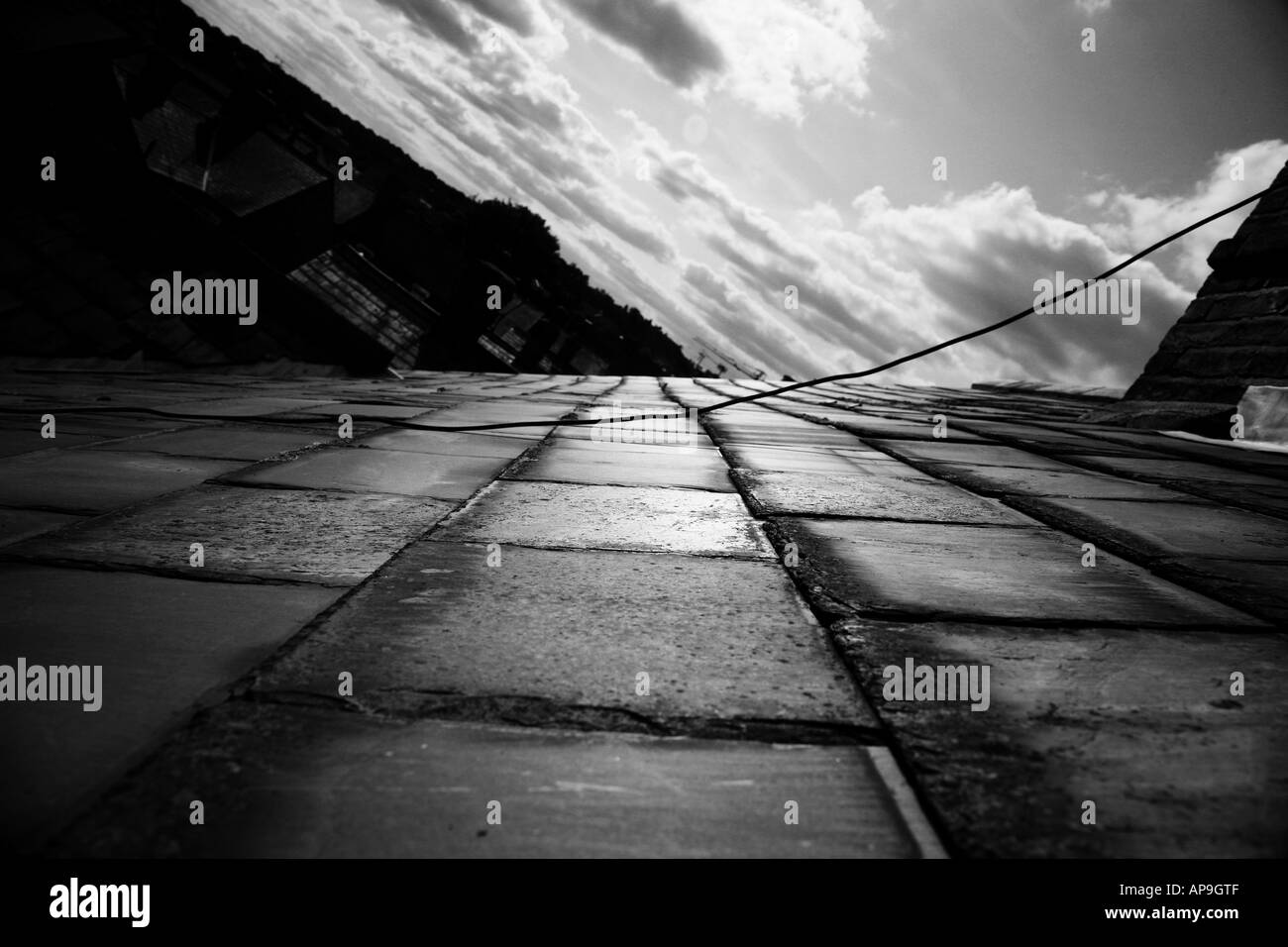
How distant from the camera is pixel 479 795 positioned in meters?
0.63

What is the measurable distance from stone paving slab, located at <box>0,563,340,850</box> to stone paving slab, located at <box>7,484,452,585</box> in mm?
84

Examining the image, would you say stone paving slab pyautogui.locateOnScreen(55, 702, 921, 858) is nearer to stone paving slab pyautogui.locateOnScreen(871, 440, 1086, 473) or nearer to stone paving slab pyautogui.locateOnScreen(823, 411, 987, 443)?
stone paving slab pyautogui.locateOnScreen(871, 440, 1086, 473)

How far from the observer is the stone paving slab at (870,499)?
1.85 metres

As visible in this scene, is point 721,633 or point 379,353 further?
point 379,353

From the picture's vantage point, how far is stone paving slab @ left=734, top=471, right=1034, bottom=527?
6.07ft

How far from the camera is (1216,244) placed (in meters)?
5.26

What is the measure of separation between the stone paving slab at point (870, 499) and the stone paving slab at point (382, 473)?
966mm

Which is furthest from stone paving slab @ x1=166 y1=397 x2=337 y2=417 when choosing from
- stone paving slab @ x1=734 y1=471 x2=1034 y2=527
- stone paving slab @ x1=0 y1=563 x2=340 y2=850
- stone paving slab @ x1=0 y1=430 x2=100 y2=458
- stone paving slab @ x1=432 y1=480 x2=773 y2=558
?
stone paving slab @ x1=734 y1=471 x2=1034 y2=527

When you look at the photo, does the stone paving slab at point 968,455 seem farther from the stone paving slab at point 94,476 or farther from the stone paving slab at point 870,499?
the stone paving slab at point 94,476

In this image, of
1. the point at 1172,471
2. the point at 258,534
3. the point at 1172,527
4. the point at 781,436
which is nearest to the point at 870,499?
the point at 1172,527

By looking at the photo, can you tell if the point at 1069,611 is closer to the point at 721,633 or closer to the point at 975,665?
the point at 975,665

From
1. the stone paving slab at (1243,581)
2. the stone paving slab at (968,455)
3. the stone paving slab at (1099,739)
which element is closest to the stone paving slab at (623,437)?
the stone paving slab at (968,455)
